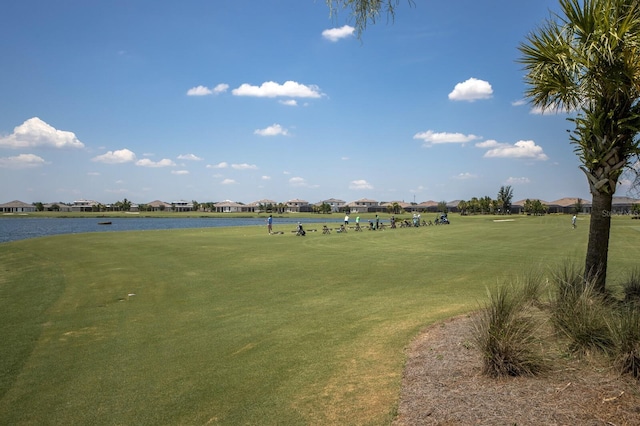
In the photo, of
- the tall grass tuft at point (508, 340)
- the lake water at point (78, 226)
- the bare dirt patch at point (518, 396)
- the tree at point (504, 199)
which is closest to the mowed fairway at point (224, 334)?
the bare dirt patch at point (518, 396)

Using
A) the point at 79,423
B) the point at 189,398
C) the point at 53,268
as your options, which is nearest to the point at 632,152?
the point at 189,398

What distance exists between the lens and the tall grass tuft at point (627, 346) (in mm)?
5285

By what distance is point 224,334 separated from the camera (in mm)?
9609

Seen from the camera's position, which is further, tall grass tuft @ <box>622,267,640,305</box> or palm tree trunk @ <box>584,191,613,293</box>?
tall grass tuft @ <box>622,267,640,305</box>

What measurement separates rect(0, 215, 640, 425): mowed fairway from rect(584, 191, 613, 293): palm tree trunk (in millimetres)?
2845

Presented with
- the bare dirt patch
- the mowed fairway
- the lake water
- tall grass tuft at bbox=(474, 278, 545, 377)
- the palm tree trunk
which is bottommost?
the lake water

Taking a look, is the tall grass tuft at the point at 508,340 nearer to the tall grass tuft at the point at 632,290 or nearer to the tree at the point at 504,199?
the tall grass tuft at the point at 632,290

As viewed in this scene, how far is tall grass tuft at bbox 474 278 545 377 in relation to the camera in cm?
568

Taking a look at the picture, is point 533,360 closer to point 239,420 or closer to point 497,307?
point 497,307

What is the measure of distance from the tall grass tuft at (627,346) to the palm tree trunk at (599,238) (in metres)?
2.60

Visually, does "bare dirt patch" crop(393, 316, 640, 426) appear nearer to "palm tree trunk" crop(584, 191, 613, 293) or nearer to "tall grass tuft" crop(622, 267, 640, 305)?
"palm tree trunk" crop(584, 191, 613, 293)

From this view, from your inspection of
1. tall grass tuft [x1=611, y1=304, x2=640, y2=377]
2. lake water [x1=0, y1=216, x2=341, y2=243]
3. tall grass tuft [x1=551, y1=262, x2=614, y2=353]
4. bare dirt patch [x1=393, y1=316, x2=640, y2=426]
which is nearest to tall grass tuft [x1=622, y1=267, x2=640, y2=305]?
tall grass tuft [x1=551, y1=262, x2=614, y2=353]

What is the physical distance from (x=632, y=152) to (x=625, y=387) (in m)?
4.83

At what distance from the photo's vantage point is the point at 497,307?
6.19 meters
